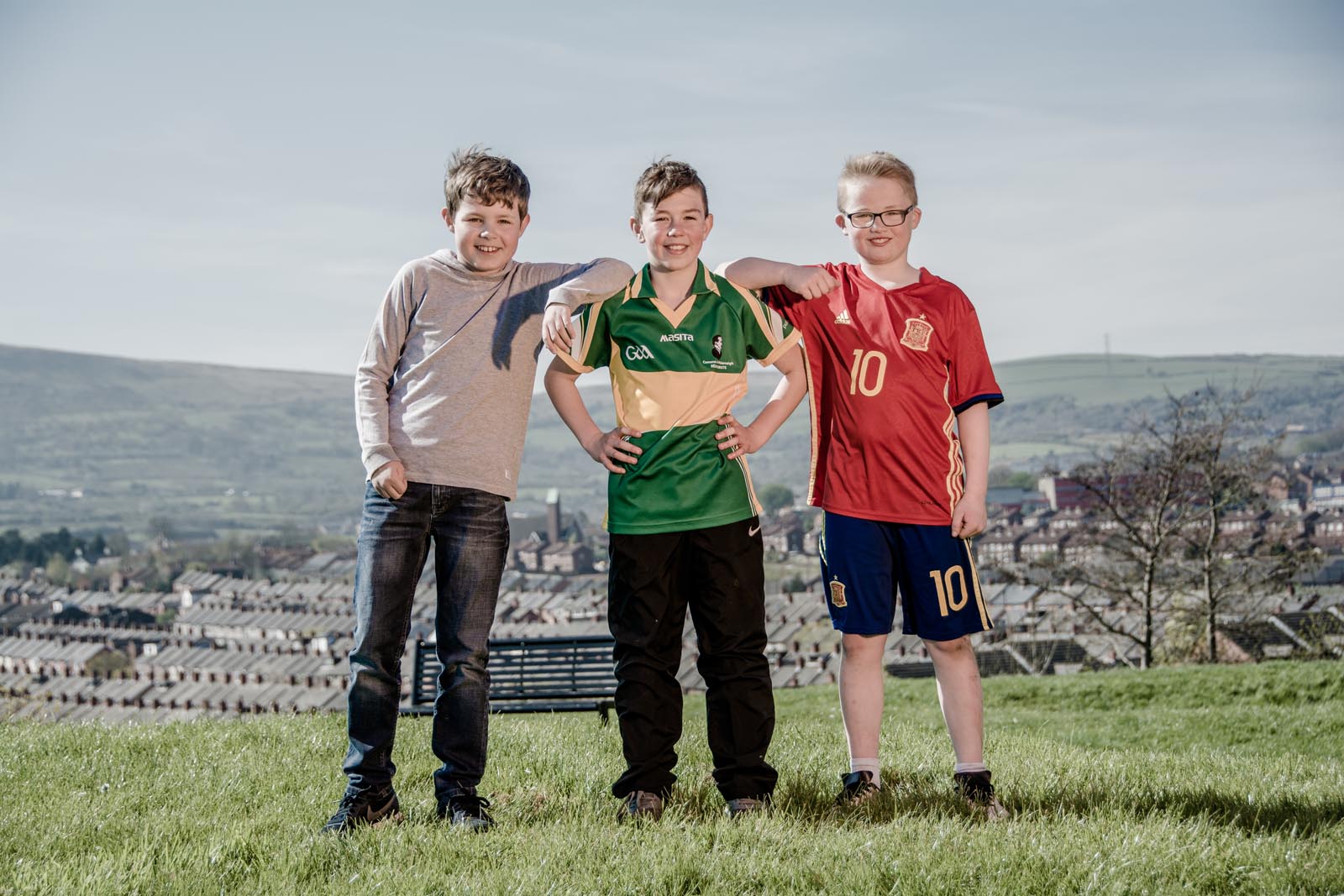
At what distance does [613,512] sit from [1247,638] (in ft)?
77.2

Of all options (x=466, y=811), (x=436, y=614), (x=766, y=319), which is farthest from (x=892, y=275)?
(x=466, y=811)

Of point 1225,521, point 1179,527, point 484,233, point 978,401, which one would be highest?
point 484,233

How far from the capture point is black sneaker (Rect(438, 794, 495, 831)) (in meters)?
3.83

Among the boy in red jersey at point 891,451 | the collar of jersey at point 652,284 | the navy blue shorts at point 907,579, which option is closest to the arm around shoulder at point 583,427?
the collar of jersey at point 652,284

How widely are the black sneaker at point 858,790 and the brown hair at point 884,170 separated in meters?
2.06

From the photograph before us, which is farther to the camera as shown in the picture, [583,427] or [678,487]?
[583,427]

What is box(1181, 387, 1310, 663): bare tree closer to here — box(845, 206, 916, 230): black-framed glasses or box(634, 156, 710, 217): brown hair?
box(845, 206, 916, 230): black-framed glasses

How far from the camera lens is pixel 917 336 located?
13.2ft

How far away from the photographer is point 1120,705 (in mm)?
13430

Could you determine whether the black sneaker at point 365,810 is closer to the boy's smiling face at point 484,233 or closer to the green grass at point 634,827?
the green grass at point 634,827

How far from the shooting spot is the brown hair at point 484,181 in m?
3.99

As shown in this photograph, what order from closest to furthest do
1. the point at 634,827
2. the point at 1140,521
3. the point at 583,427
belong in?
the point at 634,827
the point at 583,427
the point at 1140,521

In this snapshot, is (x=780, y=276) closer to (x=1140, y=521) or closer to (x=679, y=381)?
(x=679, y=381)

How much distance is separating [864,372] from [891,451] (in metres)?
0.29
